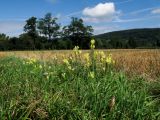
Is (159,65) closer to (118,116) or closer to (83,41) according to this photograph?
(118,116)

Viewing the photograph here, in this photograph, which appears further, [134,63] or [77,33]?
[77,33]

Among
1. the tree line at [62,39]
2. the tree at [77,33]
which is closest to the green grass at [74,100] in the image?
the tree line at [62,39]

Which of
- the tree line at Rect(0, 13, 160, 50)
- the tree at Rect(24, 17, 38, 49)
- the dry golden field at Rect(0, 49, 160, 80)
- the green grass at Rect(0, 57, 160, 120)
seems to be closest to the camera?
the green grass at Rect(0, 57, 160, 120)

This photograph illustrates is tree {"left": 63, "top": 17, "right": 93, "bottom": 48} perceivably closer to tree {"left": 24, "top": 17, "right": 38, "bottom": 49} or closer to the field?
tree {"left": 24, "top": 17, "right": 38, "bottom": 49}

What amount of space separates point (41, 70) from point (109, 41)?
2685 inches

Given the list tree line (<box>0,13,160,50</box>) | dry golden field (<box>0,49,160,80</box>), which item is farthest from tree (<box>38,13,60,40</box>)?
dry golden field (<box>0,49,160,80</box>)

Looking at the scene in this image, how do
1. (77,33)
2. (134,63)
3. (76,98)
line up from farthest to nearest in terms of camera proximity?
(77,33)
(134,63)
(76,98)

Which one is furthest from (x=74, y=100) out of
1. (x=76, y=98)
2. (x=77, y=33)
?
(x=77, y=33)

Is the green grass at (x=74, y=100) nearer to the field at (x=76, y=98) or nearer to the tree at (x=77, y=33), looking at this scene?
the field at (x=76, y=98)

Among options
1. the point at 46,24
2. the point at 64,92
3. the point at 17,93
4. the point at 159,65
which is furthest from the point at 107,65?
the point at 46,24

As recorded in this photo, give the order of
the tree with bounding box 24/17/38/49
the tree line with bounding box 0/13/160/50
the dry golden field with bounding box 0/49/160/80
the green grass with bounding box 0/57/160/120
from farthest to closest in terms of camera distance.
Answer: the tree with bounding box 24/17/38/49, the tree line with bounding box 0/13/160/50, the dry golden field with bounding box 0/49/160/80, the green grass with bounding box 0/57/160/120

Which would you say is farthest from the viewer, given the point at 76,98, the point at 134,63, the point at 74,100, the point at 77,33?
the point at 77,33

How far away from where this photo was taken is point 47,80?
618cm

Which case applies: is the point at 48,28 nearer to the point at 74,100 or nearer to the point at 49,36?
the point at 49,36
